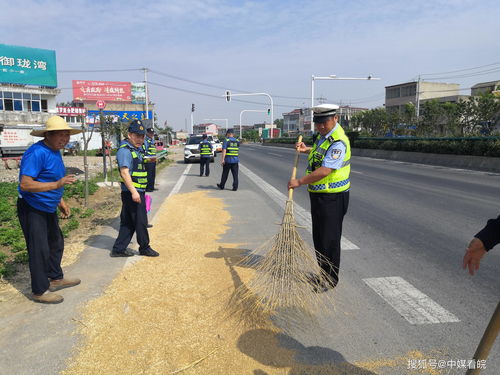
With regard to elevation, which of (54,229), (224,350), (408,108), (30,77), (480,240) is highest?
(30,77)

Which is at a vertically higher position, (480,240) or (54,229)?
(480,240)

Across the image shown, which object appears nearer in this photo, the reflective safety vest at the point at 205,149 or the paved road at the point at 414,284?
the paved road at the point at 414,284

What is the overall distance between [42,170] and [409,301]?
12.1 feet

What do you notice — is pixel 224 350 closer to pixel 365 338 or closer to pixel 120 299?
pixel 365 338

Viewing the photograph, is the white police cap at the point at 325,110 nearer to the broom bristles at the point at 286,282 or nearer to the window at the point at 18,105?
the broom bristles at the point at 286,282

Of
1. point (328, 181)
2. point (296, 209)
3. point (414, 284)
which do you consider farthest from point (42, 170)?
point (296, 209)

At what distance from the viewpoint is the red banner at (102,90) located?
55719mm

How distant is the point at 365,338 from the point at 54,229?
10.3 feet

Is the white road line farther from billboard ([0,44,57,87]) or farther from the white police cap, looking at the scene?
billboard ([0,44,57,87])

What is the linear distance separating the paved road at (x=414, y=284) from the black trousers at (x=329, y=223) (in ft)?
1.31

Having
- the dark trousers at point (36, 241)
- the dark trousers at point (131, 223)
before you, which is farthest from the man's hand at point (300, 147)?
the dark trousers at point (36, 241)

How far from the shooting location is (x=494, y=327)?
1688 mm

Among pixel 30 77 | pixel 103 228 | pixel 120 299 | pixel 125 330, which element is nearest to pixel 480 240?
pixel 125 330

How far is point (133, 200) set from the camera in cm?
466
